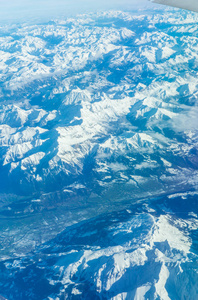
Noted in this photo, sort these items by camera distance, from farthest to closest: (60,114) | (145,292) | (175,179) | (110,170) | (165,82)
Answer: (165,82)
(60,114)
(110,170)
(175,179)
(145,292)

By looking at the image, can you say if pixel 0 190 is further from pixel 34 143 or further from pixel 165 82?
pixel 165 82

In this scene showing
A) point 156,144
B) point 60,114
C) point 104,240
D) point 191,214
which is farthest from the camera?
point 60,114

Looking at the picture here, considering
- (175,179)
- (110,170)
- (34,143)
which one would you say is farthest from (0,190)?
(175,179)

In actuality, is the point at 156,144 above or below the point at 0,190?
above

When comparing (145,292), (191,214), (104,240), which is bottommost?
(191,214)

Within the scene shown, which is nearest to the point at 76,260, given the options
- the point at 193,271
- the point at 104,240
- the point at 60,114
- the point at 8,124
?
the point at 104,240

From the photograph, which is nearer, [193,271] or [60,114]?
[193,271]
